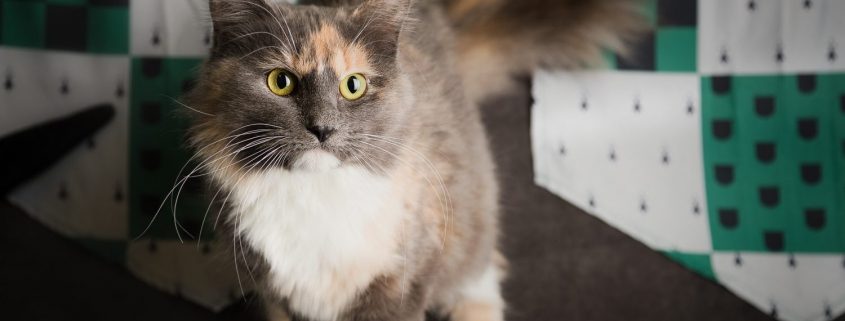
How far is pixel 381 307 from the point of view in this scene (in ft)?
3.54

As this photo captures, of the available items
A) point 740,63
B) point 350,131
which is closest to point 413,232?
point 350,131

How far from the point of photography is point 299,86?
3.03ft

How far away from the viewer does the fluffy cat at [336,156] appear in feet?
3.01

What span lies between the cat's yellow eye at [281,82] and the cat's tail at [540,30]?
580 mm

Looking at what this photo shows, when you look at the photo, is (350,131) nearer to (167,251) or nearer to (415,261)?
(415,261)

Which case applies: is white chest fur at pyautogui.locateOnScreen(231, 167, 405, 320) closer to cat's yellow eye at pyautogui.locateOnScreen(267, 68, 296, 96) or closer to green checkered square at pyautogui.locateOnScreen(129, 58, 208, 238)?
cat's yellow eye at pyautogui.locateOnScreen(267, 68, 296, 96)

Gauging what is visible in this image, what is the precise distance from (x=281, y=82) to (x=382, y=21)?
202 millimetres

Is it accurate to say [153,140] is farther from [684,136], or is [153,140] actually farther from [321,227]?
[684,136]

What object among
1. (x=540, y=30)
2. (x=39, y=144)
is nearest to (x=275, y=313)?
(x=39, y=144)

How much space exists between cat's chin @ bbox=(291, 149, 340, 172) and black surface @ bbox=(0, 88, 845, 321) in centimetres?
59

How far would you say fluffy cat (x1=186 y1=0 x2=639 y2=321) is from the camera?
0.92 metres

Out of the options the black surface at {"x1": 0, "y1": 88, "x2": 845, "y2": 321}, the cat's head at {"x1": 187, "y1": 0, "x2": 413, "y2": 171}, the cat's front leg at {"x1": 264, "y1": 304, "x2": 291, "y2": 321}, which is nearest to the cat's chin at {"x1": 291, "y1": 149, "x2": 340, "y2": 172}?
the cat's head at {"x1": 187, "y1": 0, "x2": 413, "y2": 171}

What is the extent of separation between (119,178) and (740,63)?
1.56m

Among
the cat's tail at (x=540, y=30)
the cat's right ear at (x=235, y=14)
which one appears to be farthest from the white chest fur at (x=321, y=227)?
the cat's tail at (x=540, y=30)
